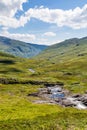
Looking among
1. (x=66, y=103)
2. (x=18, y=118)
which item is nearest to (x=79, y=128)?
(x=18, y=118)

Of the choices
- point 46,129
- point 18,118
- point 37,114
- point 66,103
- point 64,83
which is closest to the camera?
point 46,129

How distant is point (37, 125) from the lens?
66.9 meters

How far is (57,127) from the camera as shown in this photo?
6619cm

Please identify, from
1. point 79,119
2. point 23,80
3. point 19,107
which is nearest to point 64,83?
point 23,80

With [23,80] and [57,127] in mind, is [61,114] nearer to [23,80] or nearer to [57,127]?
[57,127]

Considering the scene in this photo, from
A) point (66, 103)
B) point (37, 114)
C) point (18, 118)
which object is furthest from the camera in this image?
point (66, 103)

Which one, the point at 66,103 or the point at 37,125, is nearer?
the point at 37,125

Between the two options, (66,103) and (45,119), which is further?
(66,103)

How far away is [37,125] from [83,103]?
48.7 m

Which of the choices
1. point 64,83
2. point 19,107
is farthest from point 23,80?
point 19,107

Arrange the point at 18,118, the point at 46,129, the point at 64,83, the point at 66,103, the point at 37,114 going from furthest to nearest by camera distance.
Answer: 1. the point at 64,83
2. the point at 66,103
3. the point at 37,114
4. the point at 18,118
5. the point at 46,129

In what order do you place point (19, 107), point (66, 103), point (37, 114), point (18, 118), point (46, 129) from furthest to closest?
1. point (66, 103)
2. point (19, 107)
3. point (37, 114)
4. point (18, 118)
5. point (46, 129)

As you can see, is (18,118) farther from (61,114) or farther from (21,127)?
(61,114)

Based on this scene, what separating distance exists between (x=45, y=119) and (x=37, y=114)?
22.5 ft
